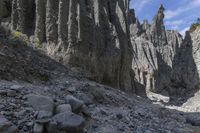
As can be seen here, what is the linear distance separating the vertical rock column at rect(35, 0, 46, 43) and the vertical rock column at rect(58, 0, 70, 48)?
1632 millimetres

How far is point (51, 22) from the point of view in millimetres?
32094

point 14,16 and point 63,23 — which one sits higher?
point 14,16

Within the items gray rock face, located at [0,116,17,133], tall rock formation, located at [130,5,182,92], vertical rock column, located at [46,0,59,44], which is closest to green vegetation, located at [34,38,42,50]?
vertical rock column, located at [46,0,59,44]

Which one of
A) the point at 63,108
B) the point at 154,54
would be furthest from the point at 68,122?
the point at 154,54

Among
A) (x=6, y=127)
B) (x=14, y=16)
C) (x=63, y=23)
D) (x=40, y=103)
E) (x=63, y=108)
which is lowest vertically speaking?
(x=6, y=127)

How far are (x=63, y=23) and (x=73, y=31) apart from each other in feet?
4.11

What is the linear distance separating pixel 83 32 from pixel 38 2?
5362 mm

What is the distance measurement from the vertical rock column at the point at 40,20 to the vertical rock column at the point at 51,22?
508 millimetres

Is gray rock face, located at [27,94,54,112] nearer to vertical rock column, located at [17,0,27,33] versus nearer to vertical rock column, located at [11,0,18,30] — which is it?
vertical rock column, located at [17,0,27,33]

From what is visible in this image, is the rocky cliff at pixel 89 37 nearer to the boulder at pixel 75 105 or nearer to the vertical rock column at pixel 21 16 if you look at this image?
the vertical rock column at pixel 21 16

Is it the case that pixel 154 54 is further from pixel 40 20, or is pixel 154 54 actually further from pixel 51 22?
pixel 40 20

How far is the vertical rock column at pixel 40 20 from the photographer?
31.7 m

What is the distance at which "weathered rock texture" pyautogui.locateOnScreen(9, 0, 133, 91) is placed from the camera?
31625 mm

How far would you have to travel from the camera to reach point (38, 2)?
3253 cm
